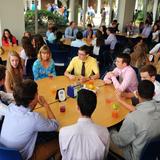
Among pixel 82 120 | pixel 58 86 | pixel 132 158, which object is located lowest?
pixel 132 158

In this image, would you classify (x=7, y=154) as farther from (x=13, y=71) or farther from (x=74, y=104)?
(x=13, y=71)

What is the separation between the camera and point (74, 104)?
308 cm

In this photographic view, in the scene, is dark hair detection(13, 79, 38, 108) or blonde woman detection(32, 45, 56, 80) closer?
dark hair detection(13, 79, 38, 108)

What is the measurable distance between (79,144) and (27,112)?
0.62 metres

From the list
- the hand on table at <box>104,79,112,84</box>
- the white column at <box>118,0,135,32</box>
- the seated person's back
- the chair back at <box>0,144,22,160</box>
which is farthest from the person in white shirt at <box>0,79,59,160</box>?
the white column at <box>118,0,135,32</box>

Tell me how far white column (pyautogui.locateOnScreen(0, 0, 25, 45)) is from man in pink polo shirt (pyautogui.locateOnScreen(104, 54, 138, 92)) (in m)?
4.52

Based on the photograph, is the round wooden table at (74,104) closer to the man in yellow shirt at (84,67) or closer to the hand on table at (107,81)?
the hand on table at (107,81)

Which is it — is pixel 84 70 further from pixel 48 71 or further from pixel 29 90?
pixel 29 90

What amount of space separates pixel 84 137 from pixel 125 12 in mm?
10430

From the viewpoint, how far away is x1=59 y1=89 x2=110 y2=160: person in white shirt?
6.29 feet

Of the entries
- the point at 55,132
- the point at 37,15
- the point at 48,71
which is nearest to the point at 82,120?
the point at 55,132

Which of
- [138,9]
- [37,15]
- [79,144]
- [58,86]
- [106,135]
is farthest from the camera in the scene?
[138,9]

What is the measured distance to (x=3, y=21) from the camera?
23.1 ft

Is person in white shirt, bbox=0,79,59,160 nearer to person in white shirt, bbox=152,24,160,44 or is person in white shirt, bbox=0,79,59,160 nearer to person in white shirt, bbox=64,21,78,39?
person in white shirt, bbox=64,21,78,39
